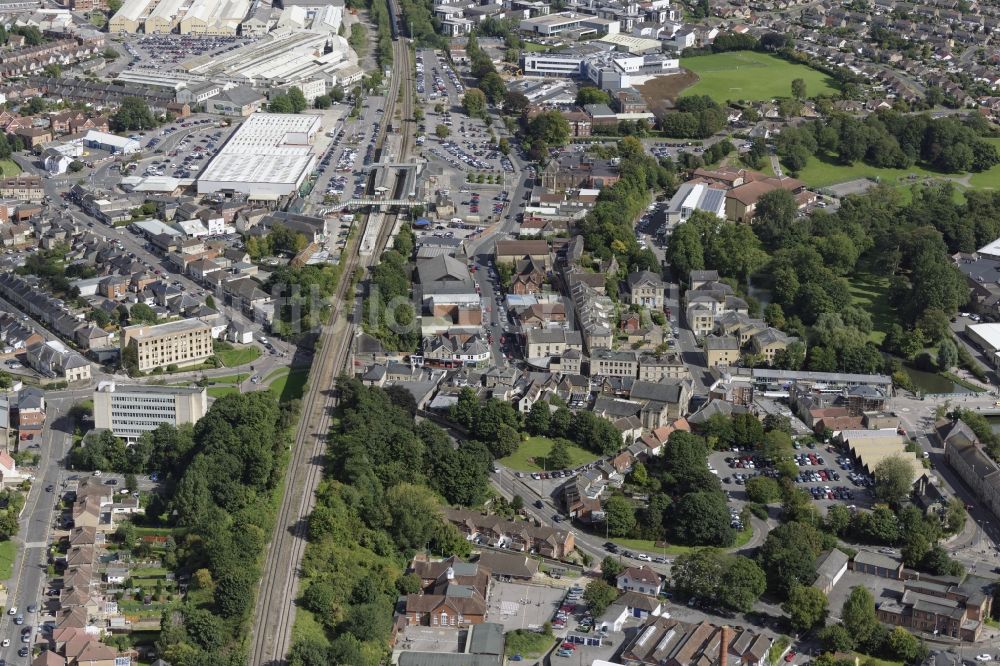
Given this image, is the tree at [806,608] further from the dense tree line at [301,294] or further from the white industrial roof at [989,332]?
the dense tree line at [301,294]

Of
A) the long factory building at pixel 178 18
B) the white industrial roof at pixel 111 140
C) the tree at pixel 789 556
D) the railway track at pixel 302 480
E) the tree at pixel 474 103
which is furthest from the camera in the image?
the long factory building at pixel 178 18

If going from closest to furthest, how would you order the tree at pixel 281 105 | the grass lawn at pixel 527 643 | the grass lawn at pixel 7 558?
1. the grass lawn at pixel 527 643
2. the grass lawn at pixel 7 558
3. the tree at pixel 281 105

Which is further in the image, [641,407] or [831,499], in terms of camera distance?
[641,407]

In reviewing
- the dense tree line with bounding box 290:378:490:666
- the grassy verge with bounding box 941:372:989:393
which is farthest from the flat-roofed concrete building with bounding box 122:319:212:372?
the grassy verge with bounding box 941:372:989:393

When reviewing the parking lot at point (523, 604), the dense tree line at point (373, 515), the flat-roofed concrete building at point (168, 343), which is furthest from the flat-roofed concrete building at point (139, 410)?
the parking lot at point (523, 604)

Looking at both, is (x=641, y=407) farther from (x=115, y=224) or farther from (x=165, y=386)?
(x=115, y=224)

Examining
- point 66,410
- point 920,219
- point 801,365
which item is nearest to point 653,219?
point 920,219
